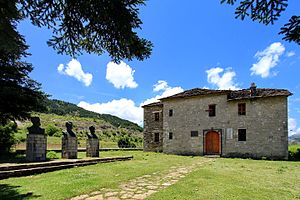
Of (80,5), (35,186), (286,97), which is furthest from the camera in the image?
(286,97)

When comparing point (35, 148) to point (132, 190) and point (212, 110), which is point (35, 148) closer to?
point (132, 190)

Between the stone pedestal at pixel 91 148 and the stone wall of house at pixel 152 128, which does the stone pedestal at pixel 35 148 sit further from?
the stone wall of house at pixel 152 128

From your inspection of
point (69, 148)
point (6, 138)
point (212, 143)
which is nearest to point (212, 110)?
point (212, 143)

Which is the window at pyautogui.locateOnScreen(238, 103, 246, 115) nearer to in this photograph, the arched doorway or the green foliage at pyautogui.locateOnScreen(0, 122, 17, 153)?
the arched doorway

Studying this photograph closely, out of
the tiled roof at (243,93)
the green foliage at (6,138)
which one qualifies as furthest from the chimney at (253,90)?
the green foliage at (6,138)

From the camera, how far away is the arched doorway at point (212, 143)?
21.0 meters

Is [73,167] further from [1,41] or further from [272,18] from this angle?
[272,18]

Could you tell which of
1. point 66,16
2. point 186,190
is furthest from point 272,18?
point 186,190

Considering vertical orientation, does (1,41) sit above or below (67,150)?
above

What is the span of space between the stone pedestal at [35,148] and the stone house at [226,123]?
47.1 ft

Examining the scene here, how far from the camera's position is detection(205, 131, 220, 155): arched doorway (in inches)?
826

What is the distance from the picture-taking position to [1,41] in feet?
15.5

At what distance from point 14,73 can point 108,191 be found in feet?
36.5

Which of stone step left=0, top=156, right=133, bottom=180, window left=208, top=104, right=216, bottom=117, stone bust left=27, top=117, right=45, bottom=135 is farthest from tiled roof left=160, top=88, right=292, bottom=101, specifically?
stone bust left=27, top=117, right=45, bottom=135
